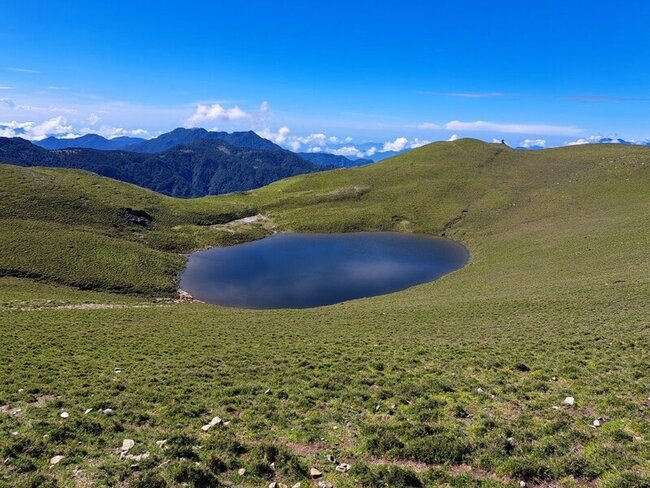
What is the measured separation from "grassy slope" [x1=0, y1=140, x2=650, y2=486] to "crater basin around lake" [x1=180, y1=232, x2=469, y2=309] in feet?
24.0

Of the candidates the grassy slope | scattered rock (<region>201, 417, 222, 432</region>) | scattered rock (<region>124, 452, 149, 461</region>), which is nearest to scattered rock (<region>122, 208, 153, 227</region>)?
the grassy slope

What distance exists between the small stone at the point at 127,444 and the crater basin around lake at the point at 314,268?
130 feet

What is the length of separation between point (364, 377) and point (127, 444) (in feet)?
34.6

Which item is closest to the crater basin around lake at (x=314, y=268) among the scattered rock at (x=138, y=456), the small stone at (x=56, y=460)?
the scattered rock at (x=138, y=456)

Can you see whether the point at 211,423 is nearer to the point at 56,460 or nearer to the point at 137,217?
the point at 56,460

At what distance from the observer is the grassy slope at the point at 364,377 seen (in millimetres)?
11633

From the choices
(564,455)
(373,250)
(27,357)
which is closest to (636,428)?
(564,455)

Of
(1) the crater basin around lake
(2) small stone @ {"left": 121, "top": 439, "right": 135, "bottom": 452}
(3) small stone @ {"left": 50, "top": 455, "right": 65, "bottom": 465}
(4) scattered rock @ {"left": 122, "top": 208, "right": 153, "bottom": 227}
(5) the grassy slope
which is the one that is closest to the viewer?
(3) small stone @ {"left": 50, "top": 455, "right": 65, "bottom": 465}

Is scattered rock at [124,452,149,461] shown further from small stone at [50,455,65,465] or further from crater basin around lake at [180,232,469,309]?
crater basin around lake at [180,232,469,309]

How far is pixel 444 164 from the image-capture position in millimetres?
145000

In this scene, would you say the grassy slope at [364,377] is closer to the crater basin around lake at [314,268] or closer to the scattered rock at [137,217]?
the crater basin around lake at [314,268]

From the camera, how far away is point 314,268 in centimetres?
7100

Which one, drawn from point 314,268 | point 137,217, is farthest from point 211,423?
point 137,217

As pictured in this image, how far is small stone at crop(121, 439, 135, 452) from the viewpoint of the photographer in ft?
40.9
